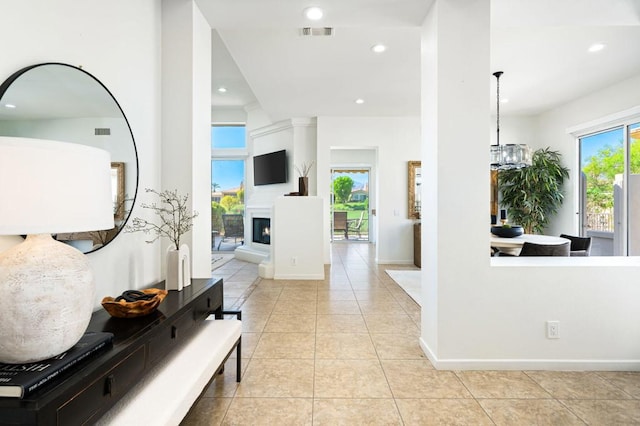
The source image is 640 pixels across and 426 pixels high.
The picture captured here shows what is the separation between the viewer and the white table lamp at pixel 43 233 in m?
0.84

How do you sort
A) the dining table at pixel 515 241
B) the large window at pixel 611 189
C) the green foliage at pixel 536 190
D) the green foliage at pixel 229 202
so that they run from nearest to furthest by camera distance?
the dining table at pixel 515 241 → the large window at pixel 611 189 → the green foliage at pixel 536 190 → the green foliage at pixel 229 202

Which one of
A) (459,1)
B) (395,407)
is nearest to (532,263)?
(395,407)

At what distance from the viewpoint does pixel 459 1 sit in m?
2.27

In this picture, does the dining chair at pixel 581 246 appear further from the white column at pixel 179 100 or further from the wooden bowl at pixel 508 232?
the white column at pixel 179 100

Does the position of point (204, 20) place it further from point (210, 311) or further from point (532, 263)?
point (532, 263)

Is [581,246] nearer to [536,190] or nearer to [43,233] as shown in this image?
[536,190]

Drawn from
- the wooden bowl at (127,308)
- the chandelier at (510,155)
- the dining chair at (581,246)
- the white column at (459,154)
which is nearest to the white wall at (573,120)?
the chandelier at (510,155)

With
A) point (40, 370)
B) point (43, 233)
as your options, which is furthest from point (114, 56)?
point (40, 370)

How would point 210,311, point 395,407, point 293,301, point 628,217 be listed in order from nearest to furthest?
point 395,407, point 210,311, point 293,301, point 628,217

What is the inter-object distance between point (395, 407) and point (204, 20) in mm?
3135

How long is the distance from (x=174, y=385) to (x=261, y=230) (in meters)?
5.26

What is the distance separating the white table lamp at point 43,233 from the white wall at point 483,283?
2.09 metres

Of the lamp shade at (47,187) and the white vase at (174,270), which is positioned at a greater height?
the lamp shade at (47,187)

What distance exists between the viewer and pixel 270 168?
6492 mm
